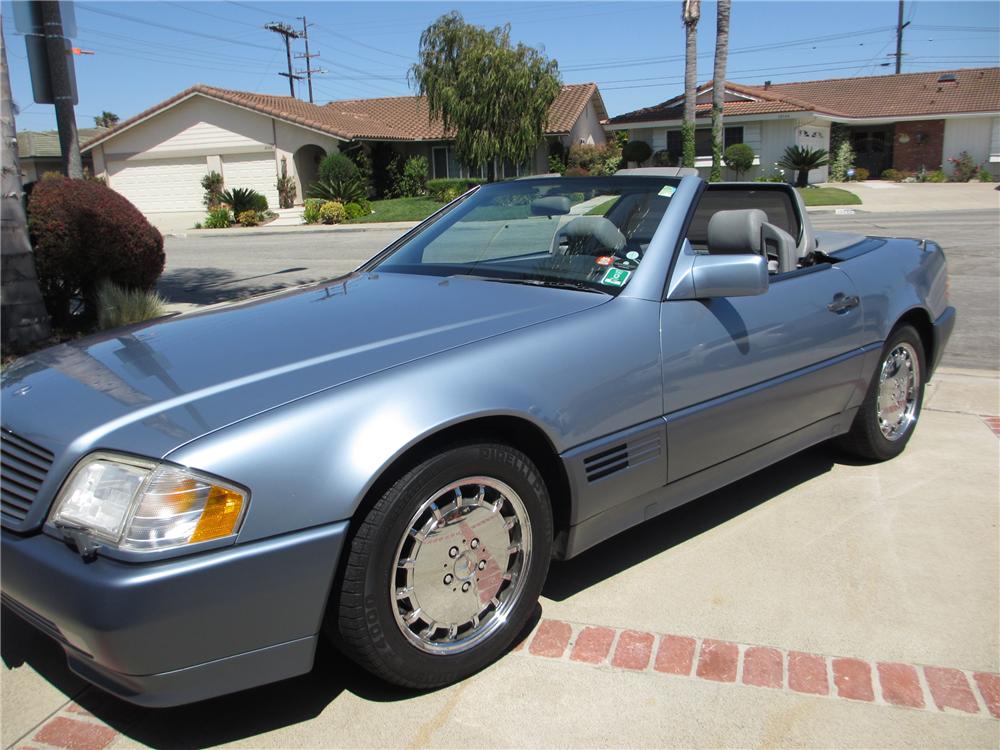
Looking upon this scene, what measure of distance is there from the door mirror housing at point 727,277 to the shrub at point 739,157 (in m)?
34.1

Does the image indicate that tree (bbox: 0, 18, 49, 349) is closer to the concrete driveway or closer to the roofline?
the concrete driveway

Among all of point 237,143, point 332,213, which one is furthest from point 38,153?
point 332,213

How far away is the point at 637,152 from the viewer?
37.9m

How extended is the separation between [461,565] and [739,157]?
35308mm

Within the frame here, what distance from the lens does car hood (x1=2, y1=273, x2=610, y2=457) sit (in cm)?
233

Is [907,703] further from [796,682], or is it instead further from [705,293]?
[705,293]

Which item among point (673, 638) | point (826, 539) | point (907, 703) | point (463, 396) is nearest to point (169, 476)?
point (463, 396)

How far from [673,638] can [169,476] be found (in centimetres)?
183

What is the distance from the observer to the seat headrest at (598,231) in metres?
3.54

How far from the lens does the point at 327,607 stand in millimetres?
2412

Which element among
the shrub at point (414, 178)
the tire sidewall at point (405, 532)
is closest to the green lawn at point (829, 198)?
the shrub at point (414, 178)

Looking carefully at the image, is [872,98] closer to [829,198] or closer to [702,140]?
[702,140]

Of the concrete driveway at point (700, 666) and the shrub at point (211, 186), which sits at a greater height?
the shrub at point (211, 186)

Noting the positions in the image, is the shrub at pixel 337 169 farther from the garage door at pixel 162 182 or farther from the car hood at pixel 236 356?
the car hood at pixel 236 356
